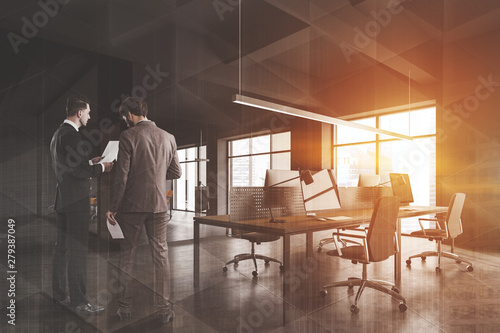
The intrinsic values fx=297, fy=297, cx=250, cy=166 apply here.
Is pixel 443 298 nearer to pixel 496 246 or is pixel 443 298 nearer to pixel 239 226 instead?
pixel 239 226

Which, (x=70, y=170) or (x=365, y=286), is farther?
(x=365, y=286)

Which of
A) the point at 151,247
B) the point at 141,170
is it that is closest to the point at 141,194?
the point at 141,170

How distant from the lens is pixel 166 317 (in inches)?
82.7

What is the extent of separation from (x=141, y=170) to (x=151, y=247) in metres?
0.56

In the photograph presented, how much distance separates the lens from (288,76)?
21.8 feet

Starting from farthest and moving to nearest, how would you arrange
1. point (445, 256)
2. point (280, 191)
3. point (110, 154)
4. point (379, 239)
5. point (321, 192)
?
point (445, 256), point (280, 191), point (321, 192), point (379, 239), point (110, 154)

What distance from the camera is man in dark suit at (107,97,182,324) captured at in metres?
2.03

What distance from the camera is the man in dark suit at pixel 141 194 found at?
2.03 metres

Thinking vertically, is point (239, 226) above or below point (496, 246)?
above

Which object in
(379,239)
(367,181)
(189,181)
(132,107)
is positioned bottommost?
(379,239)

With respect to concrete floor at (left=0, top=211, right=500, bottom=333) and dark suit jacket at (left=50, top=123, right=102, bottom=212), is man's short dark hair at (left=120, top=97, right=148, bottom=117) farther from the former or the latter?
concrete floor at (left=0, top=211, right=500, bottom=333)

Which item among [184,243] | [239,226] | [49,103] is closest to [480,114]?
[239,226]

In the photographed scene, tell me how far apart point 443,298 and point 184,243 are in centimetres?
383

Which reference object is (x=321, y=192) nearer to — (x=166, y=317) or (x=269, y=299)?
(x=269, y=299)
